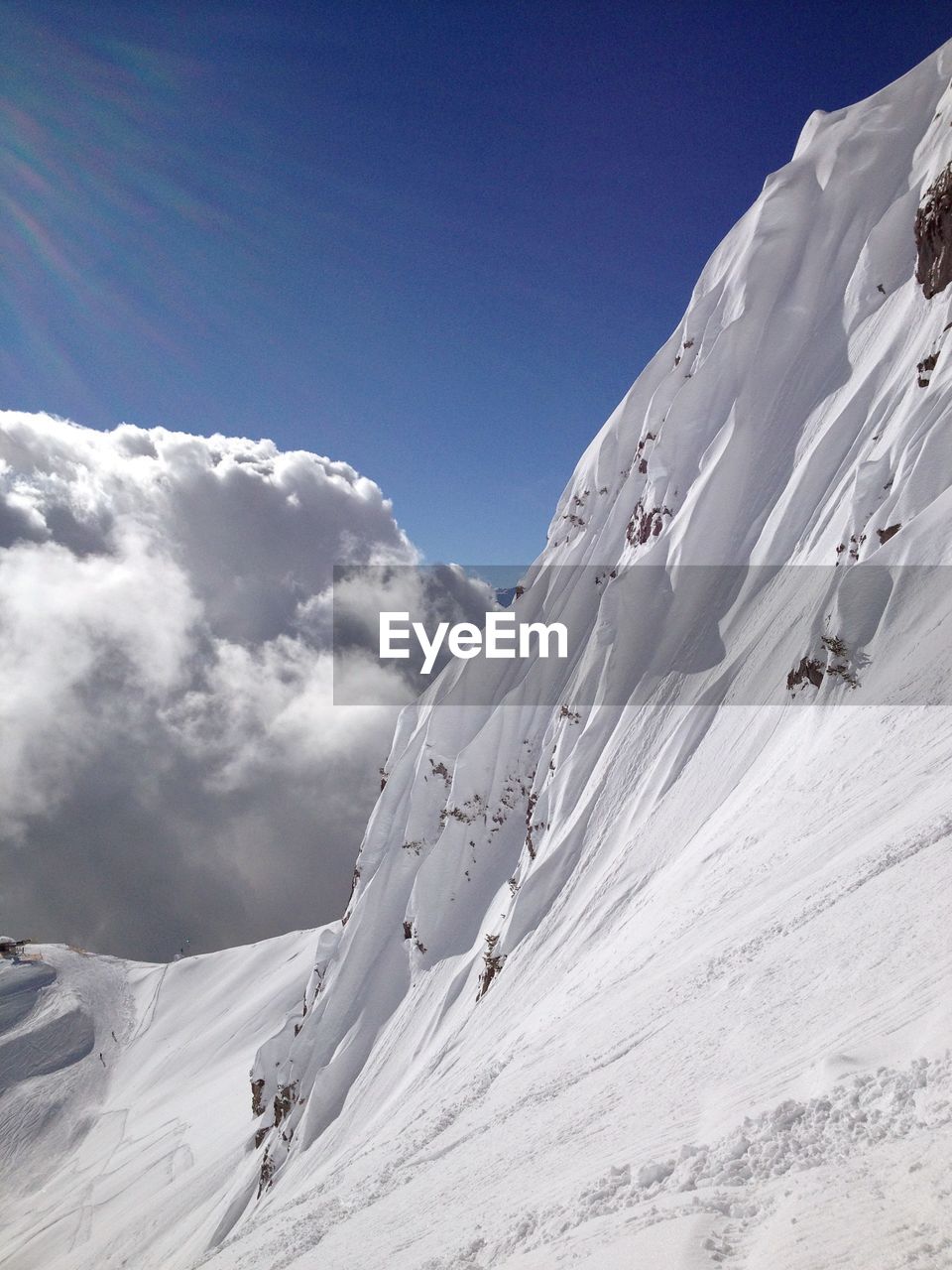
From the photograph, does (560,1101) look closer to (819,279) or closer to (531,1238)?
(531,1238)

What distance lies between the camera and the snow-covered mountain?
8.83 m

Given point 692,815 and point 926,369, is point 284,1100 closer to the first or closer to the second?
point 692,815

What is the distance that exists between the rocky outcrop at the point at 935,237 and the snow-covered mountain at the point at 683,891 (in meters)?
0.20

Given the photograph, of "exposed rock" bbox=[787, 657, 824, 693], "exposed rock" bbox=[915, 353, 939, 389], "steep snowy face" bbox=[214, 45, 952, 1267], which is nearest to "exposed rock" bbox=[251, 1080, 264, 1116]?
"steep snowy face" bbox=[214, 45, 952, 1267]

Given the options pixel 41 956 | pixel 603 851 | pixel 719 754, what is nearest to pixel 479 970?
pixel 603 851

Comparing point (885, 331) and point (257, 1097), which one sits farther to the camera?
point (257, 1097)

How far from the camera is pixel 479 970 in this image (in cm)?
3306

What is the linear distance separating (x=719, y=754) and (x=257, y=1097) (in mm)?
37443

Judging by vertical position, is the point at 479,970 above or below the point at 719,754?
below

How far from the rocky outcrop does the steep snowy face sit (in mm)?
188

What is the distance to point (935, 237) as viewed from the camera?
28.6m

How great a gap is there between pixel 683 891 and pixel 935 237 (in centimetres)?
2829

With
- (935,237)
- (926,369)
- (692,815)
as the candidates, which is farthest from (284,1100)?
(935,237)

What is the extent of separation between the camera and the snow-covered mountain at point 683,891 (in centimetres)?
883
